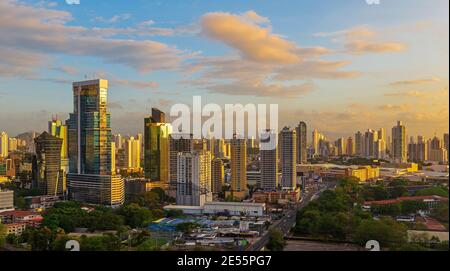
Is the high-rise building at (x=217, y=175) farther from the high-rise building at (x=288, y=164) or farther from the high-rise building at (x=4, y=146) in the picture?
the high-rise building at (x=4, y=146)

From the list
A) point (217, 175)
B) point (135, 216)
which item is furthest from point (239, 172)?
point (135, 216)

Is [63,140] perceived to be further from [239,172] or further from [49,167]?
[239,172]

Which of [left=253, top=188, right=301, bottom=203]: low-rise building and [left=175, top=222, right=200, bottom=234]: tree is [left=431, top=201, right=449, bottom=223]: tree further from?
[left=253, top=188, right=301, bottom=203]: low-rise building

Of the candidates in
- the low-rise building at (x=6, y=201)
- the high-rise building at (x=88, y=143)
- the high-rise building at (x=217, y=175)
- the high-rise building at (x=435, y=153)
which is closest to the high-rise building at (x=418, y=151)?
the high-rise building at (x=435, y=153)

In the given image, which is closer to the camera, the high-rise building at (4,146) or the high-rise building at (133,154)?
the high-rise building at (4,146)

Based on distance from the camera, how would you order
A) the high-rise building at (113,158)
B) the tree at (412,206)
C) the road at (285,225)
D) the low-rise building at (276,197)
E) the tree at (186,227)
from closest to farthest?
the road at (285,225) < the tree at (186,227) < the tree at (412,206) < the low-rise building at (276,197) < the high-rise building at (113,158)
